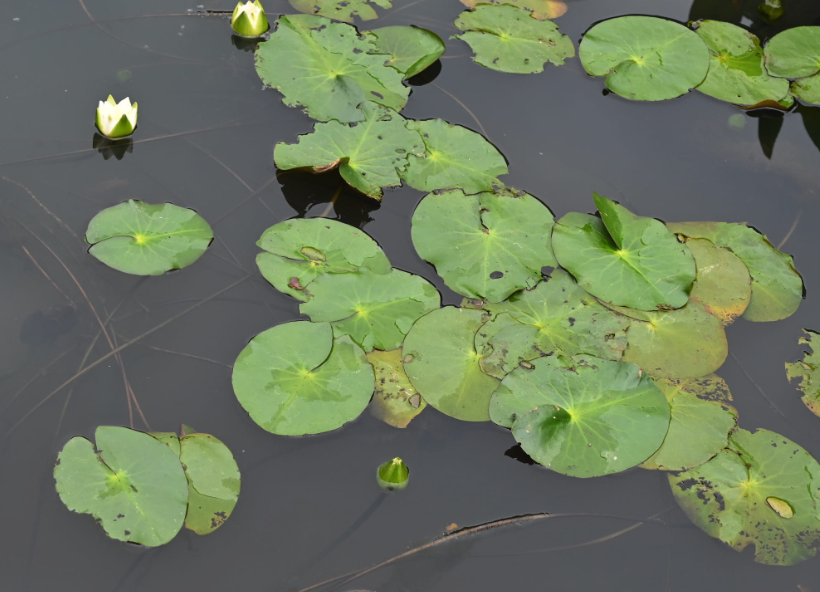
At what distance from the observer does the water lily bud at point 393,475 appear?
2.44m

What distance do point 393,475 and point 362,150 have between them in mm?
1697

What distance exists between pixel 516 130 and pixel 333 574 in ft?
8.44

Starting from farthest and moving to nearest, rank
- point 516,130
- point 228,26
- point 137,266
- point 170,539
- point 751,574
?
point 228,26 < point 516,130 < point 137,266 < point 751,574 < point 170,539

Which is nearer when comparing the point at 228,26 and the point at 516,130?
the point at 516,130

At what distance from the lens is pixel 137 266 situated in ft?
9.29

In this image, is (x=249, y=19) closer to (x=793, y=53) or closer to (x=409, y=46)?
(x=409, y=46)

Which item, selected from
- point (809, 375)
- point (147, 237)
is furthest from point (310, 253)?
point (809, 375)

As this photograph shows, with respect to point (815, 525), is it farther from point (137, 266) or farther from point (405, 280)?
point (137, 266)

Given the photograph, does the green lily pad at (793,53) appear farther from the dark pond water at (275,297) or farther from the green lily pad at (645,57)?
the green lily pad at (645,57)

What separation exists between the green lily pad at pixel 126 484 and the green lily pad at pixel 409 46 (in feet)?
8.21

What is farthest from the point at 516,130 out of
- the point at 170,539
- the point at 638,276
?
the point at 170,539

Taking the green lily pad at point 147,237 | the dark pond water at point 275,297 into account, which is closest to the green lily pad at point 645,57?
the dark pond water at point 275,297

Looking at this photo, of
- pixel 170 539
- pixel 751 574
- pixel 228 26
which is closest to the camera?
pixel 170 539

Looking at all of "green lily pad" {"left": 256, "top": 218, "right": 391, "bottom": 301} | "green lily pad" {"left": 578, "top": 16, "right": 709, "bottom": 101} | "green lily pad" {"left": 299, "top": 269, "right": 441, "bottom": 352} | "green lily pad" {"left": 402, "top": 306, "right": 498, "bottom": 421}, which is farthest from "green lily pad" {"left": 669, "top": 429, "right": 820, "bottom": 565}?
"green lily pad" {"left": 578, "top": 16, "right": 709, "bottom": 101}
